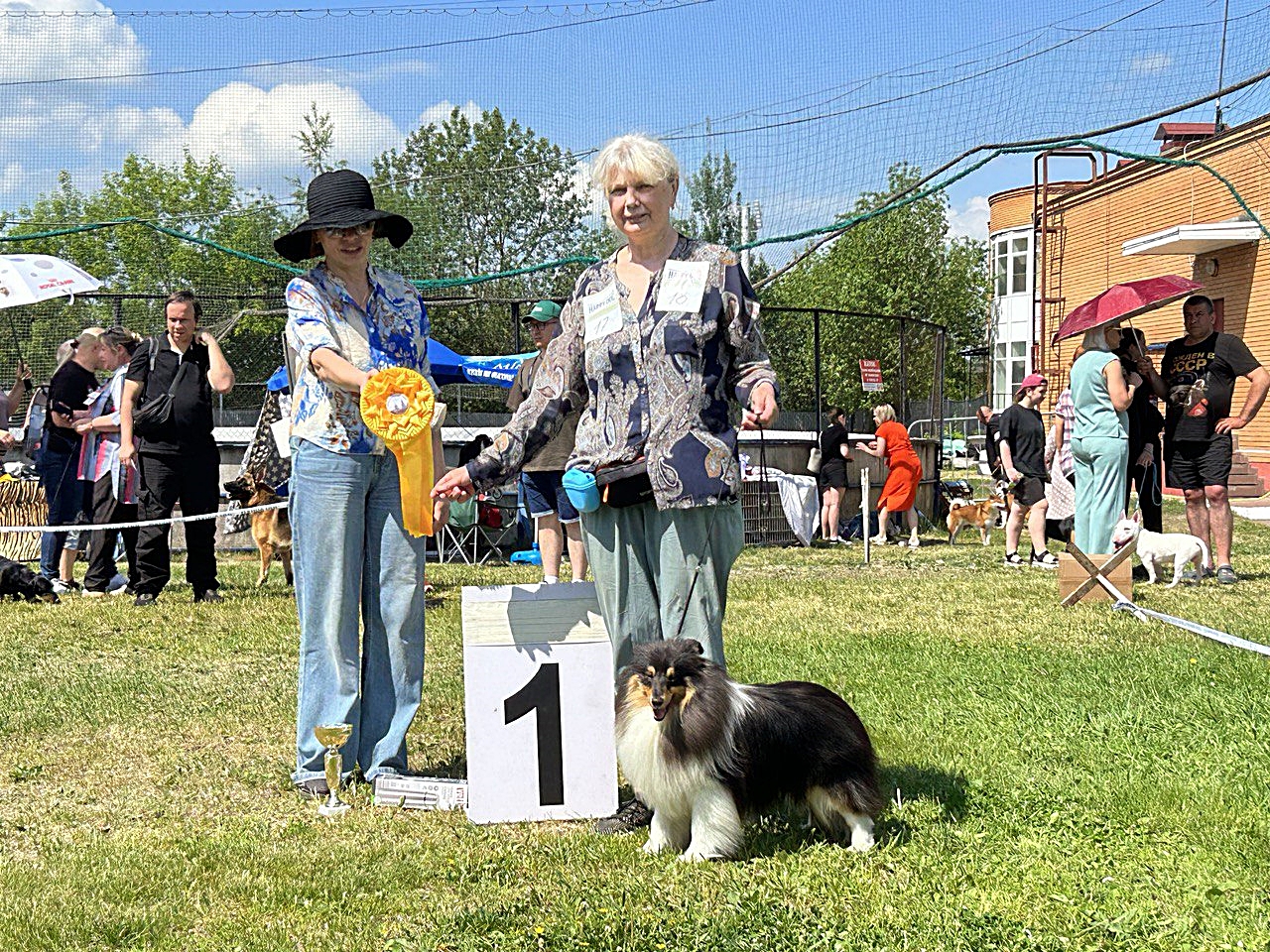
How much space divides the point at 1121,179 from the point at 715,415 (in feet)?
91.4

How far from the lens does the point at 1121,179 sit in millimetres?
28578

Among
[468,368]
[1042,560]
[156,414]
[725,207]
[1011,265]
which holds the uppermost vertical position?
[1011,265]

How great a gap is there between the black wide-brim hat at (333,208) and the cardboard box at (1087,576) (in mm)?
5544

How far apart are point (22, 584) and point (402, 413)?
6.14m

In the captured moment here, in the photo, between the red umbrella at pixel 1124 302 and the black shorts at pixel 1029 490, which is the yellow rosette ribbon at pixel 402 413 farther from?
the black shorts at pixel 1029 490

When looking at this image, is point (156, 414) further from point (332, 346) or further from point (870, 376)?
point (870, 376)

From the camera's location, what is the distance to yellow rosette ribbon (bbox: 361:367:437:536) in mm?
3848

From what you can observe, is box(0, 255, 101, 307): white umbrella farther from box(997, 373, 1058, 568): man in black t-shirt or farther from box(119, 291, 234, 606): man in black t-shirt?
box(997, 373, 1058, 568): man in black t-shirt

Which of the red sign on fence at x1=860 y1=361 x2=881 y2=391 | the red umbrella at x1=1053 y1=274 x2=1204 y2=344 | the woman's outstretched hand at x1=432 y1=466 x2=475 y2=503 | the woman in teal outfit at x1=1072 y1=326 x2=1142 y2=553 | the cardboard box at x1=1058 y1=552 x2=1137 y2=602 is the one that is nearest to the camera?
the woman's outstretched hand at x1=432 y1=466 x2=475 y2=503

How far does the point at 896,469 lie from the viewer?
13773 millimetres

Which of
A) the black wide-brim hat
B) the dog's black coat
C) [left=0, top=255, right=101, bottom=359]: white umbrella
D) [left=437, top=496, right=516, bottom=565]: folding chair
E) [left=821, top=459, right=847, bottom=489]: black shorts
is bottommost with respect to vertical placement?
[left=437, top=496, right=516, bottom=565]: folding chair

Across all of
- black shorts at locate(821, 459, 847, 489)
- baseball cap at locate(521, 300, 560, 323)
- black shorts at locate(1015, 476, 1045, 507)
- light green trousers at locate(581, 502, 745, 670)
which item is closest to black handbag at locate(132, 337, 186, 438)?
baseball cap at locate(521, 300, 560, 323)

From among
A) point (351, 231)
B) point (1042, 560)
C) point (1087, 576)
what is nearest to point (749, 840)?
point (351, 231)

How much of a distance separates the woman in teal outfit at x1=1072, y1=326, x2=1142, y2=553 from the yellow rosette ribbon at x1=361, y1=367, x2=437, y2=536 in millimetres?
5833
